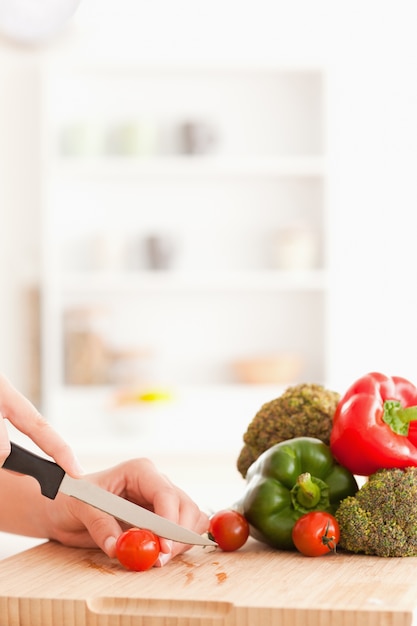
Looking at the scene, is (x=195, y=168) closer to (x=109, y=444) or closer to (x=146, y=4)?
(x=146, y=4)

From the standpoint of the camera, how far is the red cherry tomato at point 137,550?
1123 mm

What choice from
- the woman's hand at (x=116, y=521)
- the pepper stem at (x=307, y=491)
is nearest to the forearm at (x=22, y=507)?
the woman's hand at (x=116, y=521)

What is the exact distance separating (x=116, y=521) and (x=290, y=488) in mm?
238

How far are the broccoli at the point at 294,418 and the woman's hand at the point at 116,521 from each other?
175mm

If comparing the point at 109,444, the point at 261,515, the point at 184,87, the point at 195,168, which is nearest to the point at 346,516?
the point at 261,515

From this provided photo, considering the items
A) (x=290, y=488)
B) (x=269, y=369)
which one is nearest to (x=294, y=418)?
(x=290, y=488)

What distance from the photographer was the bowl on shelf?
4.29 metres

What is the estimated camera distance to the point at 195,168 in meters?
4.30

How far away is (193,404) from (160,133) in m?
1.30

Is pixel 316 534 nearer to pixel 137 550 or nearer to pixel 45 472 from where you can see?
pixel 137 550

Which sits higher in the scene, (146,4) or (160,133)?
(146,4)

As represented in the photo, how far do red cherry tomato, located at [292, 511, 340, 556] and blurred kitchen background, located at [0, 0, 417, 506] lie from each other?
3.10m

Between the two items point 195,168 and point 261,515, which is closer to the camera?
point 261,515

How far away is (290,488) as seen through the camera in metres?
1.28
